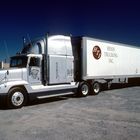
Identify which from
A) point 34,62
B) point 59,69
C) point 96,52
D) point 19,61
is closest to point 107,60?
point 96,52

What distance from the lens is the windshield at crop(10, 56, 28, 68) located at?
12406mm

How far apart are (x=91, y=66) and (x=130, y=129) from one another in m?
8.80

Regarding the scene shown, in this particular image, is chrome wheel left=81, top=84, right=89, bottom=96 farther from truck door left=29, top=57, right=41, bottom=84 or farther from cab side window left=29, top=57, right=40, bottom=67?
cab side window left=29, top=57, right=40, bottom=67

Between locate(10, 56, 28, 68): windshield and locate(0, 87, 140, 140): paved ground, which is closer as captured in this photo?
locate(0, 87, 140, 140): paved ground

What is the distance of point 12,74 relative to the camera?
1153 centimetres

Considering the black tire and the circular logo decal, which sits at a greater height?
the circular logo decal

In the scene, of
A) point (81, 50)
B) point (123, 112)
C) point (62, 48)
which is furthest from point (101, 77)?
point (123, 112)

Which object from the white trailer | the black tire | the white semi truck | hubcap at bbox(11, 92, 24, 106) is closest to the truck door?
the white semi truck

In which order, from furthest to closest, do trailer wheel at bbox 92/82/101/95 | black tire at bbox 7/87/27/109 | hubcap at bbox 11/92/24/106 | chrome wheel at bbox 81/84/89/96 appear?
trailer wheel at bbox 92/82/101/95 < chrome wheel at bbox 81/84/89/96 < hubcap at bbox 11/92/24/106 < black tire at bbox 7/87/27/109

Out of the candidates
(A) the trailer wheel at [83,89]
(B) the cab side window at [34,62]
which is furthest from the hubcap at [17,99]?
(A) the trailer wheel at [83,89]

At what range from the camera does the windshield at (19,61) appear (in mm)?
12406

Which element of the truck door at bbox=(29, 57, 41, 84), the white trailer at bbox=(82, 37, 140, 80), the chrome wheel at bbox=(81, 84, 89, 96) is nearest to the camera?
the truck door at bbox=(29, 57, 41, 84)

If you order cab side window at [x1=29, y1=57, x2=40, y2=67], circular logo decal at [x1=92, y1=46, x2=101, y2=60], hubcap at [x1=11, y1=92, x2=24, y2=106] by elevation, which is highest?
circular logo decal at [x1=92, y1=46, x2=101, y2=60]

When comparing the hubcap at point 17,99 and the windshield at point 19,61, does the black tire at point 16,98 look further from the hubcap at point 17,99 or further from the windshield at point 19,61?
the windshield at point 19,61
